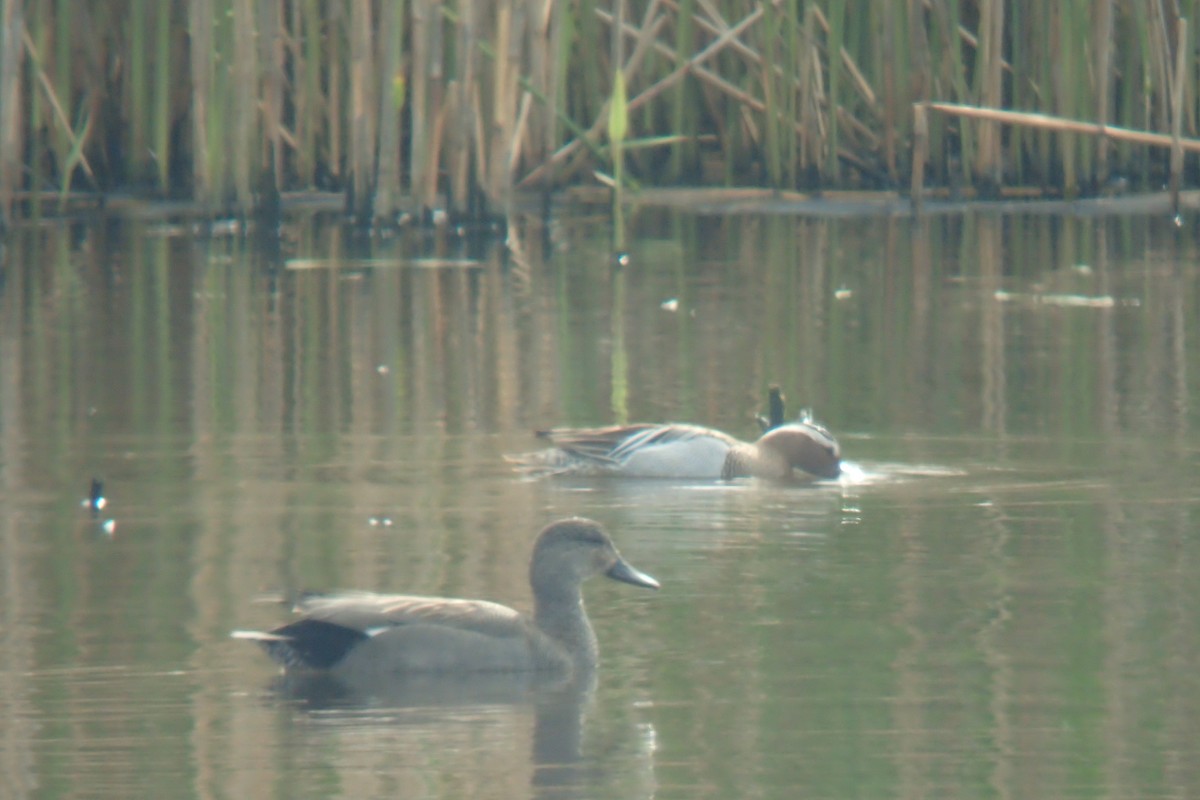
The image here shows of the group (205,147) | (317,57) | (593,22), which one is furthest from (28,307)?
(593,22)

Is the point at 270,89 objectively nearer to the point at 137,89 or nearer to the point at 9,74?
the point at 137,89

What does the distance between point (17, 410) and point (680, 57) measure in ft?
26.9

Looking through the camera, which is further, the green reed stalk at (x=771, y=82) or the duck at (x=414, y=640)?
the green reed stalk at (x=771, y=82)

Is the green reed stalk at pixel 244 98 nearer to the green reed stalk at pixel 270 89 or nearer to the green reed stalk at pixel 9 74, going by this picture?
the green reed stalk at pixel 270 89

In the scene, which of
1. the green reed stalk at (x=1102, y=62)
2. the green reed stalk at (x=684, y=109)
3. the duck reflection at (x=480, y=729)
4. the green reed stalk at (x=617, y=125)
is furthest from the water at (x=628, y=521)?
the green reed stalk at (x=684, y=109)

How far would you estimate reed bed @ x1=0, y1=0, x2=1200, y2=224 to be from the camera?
1501cm

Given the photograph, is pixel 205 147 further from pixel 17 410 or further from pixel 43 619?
pixel 43 619

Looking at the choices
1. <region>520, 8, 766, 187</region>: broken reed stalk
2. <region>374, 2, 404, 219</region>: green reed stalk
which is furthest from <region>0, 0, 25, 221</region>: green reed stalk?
<region>520, 8, 766, 187</region>: broken reed stalk

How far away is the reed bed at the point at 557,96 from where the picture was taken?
1501 cm

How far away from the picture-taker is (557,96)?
16375 millimetres

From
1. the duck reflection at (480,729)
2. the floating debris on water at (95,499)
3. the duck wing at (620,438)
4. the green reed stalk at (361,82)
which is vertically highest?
the green reed stalk at (361,82)

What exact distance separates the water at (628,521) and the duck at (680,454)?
4.1 inches

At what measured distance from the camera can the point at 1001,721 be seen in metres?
5.17

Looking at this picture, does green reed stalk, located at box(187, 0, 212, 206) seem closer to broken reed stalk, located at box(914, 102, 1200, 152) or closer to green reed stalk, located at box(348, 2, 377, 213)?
green reed stalk, located at box(348, 2, 377, 213)
